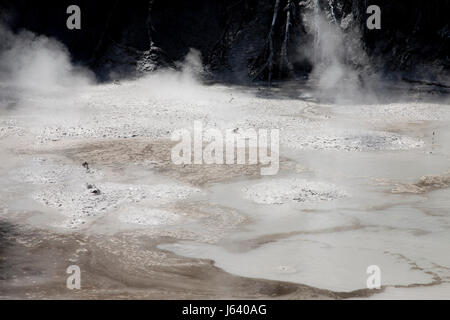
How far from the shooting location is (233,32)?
1448cm

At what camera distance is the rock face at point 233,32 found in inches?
532

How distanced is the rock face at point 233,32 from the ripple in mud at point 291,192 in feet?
22.4

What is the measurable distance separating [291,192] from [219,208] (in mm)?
929

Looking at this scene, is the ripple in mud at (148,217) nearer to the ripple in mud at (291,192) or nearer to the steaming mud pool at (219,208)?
the steaming mud pool at (219,208)

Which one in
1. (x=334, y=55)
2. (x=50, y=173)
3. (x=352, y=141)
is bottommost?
(x=50, y=173)

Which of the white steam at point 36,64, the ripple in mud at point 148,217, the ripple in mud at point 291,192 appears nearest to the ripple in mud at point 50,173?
the ripple in mud at point 148,217

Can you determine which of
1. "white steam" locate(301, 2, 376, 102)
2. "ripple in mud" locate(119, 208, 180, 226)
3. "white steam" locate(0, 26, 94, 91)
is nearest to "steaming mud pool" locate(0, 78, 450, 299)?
"ripple in mud" locate(119, 208, 180, 226)

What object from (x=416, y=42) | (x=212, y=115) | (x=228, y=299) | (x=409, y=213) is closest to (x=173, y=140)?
(x=212, y=115)

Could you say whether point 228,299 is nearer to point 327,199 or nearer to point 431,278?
point 431,278

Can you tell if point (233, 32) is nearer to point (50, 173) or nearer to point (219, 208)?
point (50, 173)

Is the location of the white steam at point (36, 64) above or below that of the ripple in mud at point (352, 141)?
above

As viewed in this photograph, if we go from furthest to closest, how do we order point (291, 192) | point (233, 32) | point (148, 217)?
point (233, 32) < point (291, 192) < point (148, 217)

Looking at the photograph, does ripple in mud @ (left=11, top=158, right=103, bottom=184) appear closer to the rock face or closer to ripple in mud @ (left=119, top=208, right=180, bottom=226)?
ripple in mud @ (left=119, top=208, right=180, bottom=226)

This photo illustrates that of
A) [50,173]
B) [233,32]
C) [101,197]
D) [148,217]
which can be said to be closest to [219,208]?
[148,217]
